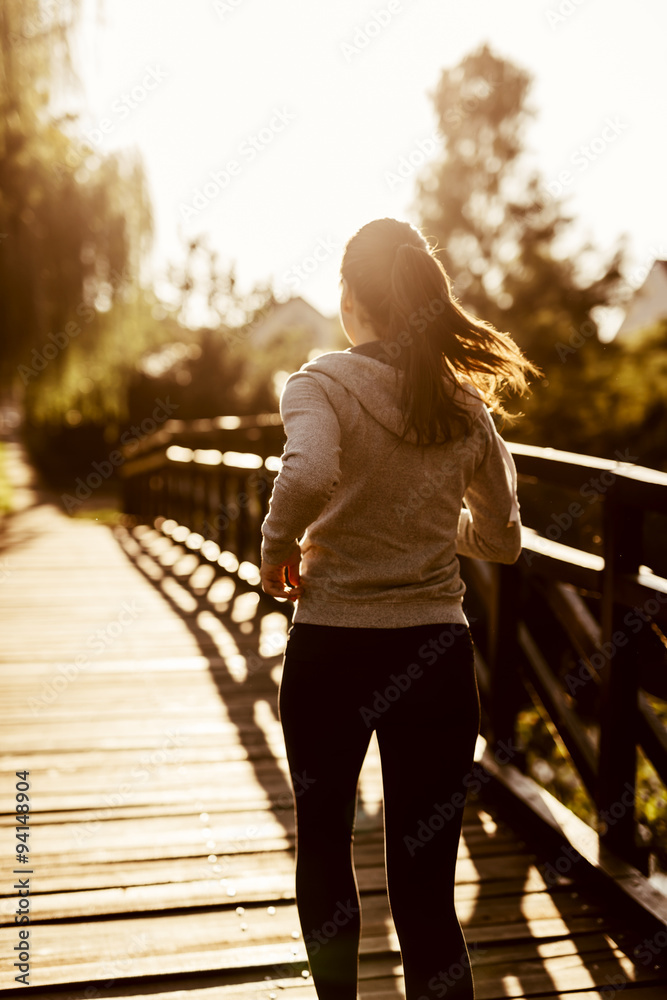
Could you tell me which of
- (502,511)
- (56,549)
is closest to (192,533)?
(56,549)

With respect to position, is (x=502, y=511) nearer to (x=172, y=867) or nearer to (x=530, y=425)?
(x=172, y=867)

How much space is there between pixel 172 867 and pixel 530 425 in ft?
44.5

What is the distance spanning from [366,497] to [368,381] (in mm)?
190

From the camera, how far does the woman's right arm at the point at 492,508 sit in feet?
5.44

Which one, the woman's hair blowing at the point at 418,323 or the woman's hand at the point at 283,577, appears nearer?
the woman's hair blowing at the point at 418,323

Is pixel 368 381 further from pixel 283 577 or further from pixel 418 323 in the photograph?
pixel 283 577

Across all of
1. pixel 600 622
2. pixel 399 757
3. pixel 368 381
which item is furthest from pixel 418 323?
pixel 600 622

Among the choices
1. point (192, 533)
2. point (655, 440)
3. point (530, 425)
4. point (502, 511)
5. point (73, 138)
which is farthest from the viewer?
point (530, 425)

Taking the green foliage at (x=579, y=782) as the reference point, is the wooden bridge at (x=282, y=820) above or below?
above

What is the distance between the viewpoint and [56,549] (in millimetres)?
9594

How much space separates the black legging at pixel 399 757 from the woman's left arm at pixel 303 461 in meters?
0.19

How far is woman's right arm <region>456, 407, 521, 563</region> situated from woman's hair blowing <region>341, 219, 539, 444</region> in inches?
4.4

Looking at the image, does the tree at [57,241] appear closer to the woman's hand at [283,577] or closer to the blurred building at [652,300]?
the woman's hand at [283,577]

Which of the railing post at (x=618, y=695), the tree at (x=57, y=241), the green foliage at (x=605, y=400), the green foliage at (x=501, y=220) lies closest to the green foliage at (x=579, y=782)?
the railing post at (x=618, y=695)
